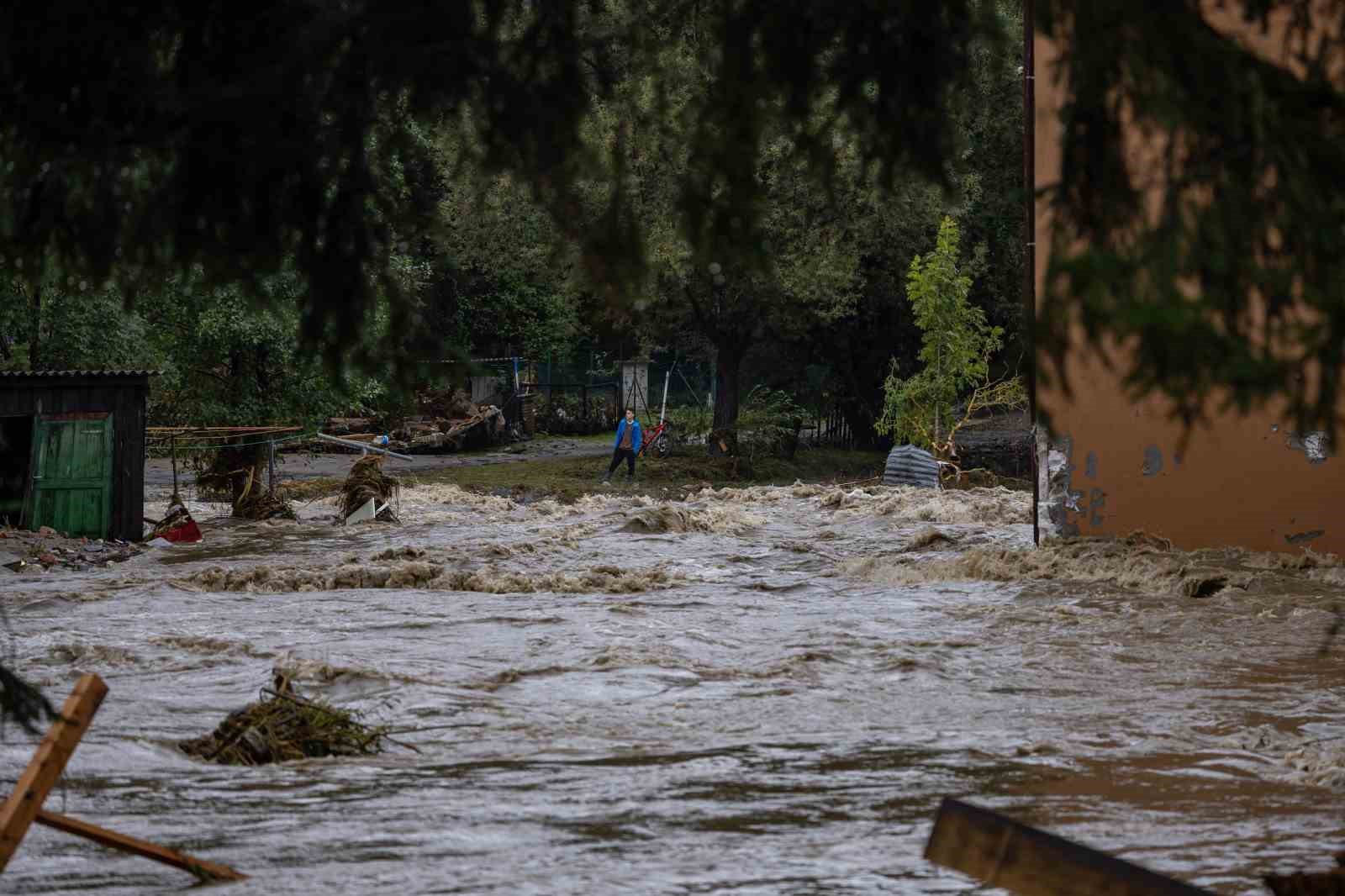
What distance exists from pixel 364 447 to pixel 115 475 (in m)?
12.2

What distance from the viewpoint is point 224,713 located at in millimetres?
12328

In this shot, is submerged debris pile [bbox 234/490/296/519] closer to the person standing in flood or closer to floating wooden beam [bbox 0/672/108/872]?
the person standing in flood

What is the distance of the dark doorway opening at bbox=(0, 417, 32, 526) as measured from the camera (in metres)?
23.7

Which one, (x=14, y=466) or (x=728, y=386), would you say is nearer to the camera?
(x=14, y=466)

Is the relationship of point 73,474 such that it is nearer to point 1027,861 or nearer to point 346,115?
point 346,115

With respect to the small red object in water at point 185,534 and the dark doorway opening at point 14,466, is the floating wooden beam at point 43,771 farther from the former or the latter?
the small red object in water at point 185,534

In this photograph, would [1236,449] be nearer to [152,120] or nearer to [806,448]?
[152,120]

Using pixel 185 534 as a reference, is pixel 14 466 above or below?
above

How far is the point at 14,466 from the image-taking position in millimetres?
24234

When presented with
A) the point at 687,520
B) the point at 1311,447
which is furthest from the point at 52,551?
the point at 1311,447

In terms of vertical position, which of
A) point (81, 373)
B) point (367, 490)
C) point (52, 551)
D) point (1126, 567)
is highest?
point (81, 373)

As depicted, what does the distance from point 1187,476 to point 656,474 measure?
19.2 meters

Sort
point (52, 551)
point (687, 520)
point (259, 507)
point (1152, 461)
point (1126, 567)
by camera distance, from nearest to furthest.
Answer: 1. point (1126, 567)
2. point (1152, 461)
3. point (52, 551)
4. point (687, 520)
5. point (259, 507)

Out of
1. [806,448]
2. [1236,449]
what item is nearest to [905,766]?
[1236,449]
